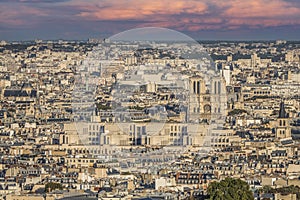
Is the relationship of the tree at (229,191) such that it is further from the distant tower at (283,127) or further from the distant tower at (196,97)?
the distant tower at (196,97)

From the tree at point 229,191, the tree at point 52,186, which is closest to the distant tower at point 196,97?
the tree at point 52,186

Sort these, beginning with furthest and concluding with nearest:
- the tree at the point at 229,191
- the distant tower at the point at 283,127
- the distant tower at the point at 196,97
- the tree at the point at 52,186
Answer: the distant tower at the point at 196,97, the distant tower at the point at 283,127, the tree at the point at 52,186, the tree at the point at 229,191

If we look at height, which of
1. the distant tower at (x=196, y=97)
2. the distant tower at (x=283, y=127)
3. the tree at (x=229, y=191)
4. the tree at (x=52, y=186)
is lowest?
the distant tower at (x=283, y=127)

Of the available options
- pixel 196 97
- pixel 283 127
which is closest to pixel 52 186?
pixel 283 127

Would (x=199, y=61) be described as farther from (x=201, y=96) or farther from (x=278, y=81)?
(x=201, y=96)

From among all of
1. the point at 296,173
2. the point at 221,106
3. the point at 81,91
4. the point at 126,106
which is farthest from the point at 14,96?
the point at 296,173

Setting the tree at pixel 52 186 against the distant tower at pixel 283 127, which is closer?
the tree at pixel 52 186

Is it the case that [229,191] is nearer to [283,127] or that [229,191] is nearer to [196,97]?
[283,127]
